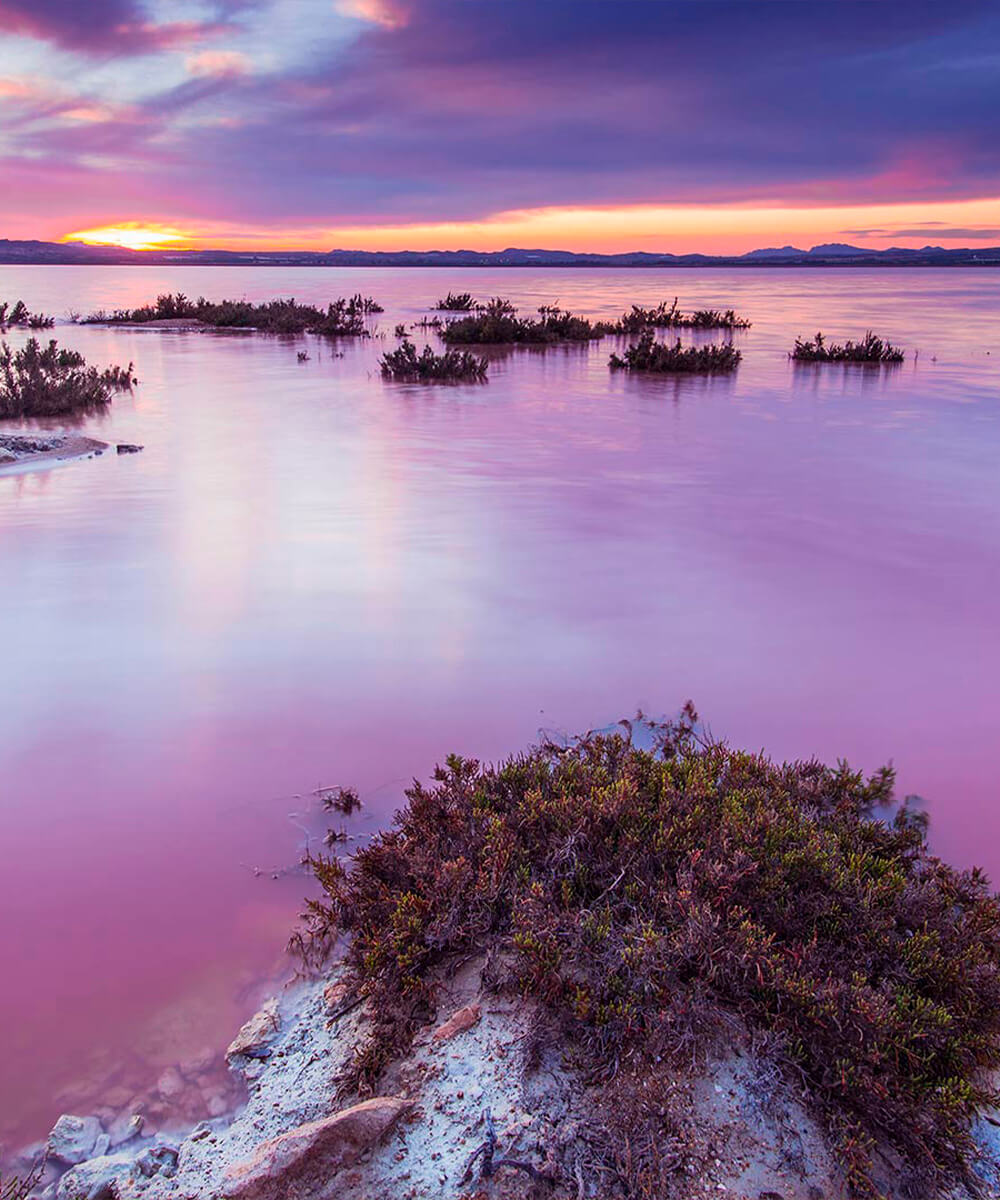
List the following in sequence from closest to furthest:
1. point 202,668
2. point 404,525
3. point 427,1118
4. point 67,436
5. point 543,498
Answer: point 427,1118 → point 202,668 → point 404,525 → point 543,498 → point 67,436

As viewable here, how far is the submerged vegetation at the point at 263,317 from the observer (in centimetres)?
2366

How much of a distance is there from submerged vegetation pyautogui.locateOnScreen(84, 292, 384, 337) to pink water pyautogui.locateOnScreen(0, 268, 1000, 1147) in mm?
13596

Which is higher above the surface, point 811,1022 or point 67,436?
point 67,436

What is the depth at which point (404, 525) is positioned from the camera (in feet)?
24.0

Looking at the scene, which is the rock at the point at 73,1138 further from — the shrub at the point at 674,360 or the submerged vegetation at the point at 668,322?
the submerged vegetation at the point at 668,322

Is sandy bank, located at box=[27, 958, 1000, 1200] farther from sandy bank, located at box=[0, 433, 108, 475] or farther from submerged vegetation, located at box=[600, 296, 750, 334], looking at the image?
submerged vegetation, located at box=[600, 296, 750, 334]

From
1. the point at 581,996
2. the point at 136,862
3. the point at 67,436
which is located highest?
the point at 67,436

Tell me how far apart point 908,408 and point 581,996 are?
13.0 meters

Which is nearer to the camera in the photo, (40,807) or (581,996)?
(581,996)

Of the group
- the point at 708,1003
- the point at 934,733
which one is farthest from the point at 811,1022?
the point at 934,733

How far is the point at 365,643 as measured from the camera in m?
4.92

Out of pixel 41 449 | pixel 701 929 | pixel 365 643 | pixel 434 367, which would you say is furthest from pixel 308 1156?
pixel 434 367

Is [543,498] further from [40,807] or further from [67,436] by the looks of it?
[67,436]

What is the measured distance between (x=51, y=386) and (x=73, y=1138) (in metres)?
12.5
